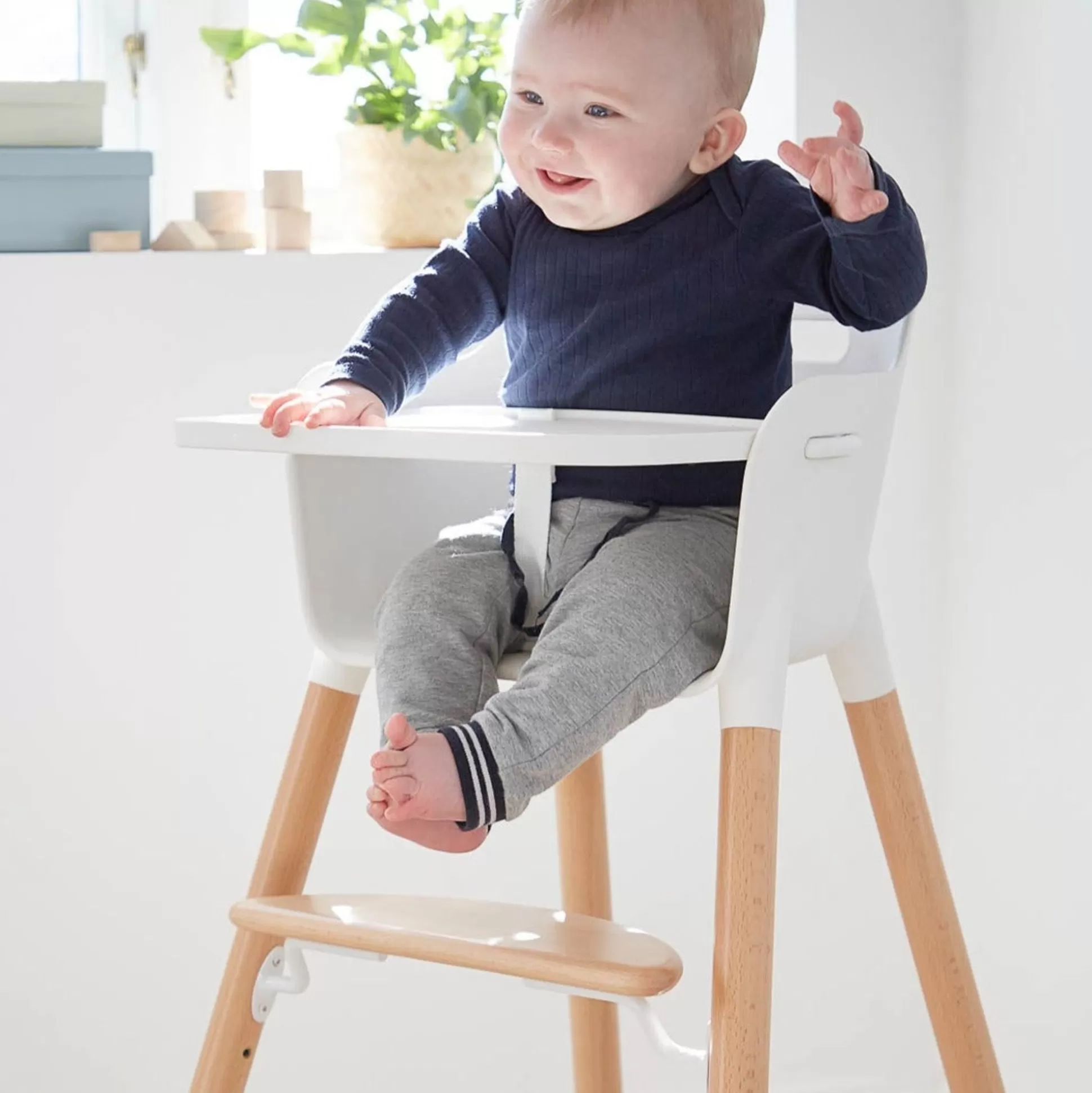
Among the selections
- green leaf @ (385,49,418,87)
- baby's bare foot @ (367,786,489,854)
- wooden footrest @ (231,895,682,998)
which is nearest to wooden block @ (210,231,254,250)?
green leaf @ (385,49,418,87)

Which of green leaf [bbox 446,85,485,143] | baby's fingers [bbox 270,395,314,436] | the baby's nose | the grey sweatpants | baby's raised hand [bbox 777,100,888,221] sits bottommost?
the grey sweatpants

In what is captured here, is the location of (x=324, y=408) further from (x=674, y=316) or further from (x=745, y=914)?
(x=745, y=914)

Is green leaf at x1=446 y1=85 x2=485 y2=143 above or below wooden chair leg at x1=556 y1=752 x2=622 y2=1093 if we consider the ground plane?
above

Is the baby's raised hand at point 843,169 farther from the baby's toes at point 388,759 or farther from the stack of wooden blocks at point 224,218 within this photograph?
the stack of wooden blocks at point 224,218

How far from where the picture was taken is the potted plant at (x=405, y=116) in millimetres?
1496

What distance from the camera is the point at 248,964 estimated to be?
101cm

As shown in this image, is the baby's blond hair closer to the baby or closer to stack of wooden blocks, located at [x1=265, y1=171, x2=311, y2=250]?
the baby

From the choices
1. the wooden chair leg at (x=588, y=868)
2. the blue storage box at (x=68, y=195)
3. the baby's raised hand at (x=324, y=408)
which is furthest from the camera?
the blue storage box at (x=68, y=195)

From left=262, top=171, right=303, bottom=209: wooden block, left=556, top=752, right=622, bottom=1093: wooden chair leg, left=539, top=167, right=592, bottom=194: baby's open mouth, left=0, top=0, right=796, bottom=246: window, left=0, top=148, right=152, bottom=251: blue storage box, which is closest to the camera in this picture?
left=539, top=167, right=592, bottom=194: baby's open mouth

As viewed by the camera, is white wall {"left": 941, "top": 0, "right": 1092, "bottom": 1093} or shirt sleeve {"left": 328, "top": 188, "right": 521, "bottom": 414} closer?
shirt sleeve {"left": 328, "top": 188, "right": 521, "bottom": 414}

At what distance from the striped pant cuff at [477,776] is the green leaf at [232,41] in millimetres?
935

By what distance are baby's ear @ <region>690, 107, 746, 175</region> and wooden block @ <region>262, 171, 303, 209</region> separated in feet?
2.01

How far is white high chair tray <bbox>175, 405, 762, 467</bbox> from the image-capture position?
2.49 feet

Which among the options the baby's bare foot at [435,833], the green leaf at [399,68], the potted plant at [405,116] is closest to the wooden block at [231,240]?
the potted plant at [405,116]
